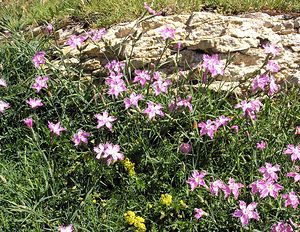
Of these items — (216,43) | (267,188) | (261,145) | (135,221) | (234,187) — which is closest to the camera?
(267,188)

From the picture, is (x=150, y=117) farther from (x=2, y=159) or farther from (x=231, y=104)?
(x=2, y=159)

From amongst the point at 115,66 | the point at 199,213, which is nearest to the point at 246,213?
the point at 199,213

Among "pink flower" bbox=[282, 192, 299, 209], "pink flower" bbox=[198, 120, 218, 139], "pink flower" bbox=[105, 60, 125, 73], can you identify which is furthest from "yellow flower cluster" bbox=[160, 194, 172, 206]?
"pink flower" bbox=[105, 60, 125, 73]

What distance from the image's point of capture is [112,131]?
9.74 ft

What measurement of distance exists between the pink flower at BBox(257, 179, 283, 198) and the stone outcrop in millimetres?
1265

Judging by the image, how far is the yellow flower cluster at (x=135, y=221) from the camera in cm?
262

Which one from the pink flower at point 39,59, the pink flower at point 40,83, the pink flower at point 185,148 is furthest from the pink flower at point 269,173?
the pink flower at point 39,59

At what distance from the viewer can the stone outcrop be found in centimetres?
362

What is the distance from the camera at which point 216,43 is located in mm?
3629

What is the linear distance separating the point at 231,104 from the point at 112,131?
2.96ft

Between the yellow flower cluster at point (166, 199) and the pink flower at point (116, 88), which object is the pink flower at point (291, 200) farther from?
the pink flower at point (116, 88)

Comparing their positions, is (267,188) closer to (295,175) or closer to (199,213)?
(295,175)

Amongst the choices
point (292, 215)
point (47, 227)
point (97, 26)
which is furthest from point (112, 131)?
point (97, 26)

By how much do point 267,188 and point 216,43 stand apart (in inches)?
59.8
